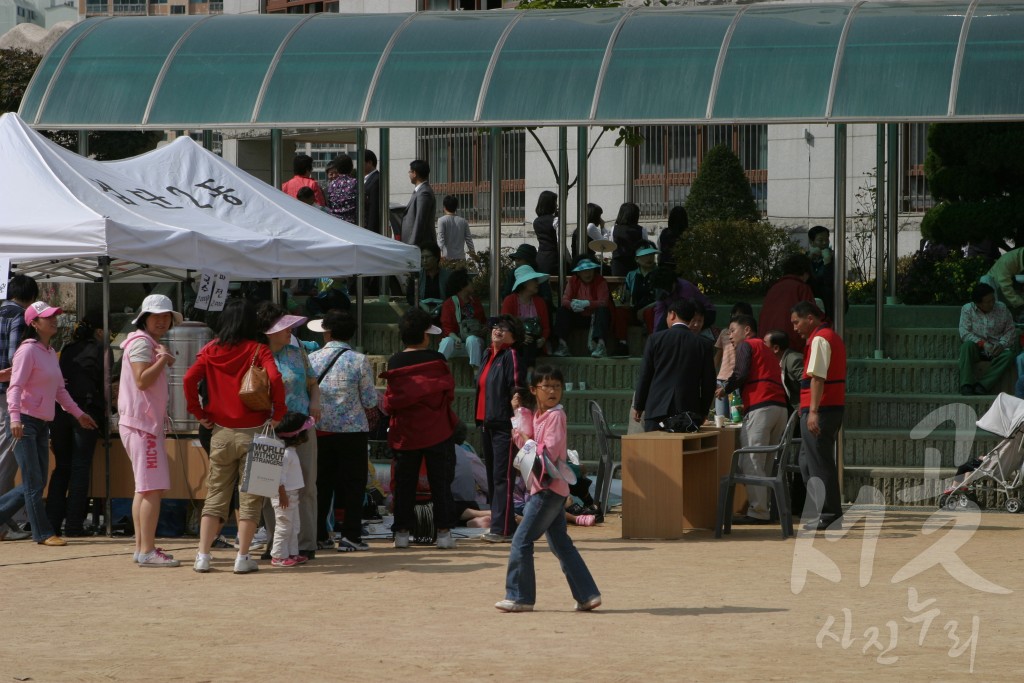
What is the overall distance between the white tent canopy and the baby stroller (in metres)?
5.41

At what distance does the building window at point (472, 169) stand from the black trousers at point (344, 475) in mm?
17213

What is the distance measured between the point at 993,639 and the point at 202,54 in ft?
39.8

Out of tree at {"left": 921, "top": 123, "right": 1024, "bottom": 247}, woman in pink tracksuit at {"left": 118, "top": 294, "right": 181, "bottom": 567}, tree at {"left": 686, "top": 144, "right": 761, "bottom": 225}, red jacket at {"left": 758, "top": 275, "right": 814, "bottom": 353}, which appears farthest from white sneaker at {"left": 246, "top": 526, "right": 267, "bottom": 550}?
tree at {"left": 686, "top": 144, "right": 761, "bottom": 225}

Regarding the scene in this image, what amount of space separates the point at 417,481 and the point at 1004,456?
17.8 ft

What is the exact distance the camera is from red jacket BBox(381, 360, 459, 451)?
11727 millimetres

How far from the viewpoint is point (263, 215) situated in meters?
13.6

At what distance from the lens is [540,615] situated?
9.07m

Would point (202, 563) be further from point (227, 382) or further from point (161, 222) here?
point (161, 222)

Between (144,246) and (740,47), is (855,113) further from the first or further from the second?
(144,246)

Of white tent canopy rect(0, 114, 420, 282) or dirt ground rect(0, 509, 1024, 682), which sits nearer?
dirt ground rect(0, 509, 1024, 682)

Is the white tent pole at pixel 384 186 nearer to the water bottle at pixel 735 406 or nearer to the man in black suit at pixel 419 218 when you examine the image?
the man in black suit at pixel 419 218

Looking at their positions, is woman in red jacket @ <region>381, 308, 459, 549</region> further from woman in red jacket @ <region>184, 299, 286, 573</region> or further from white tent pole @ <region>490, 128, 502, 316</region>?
white tent pole @ <region>490, 128, 502, 316</region>

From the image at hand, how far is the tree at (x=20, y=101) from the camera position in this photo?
2803 cm

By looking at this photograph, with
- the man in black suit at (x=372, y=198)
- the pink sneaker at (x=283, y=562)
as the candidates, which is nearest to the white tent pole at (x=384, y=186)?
the man in black suit at (x=372, y=198)
